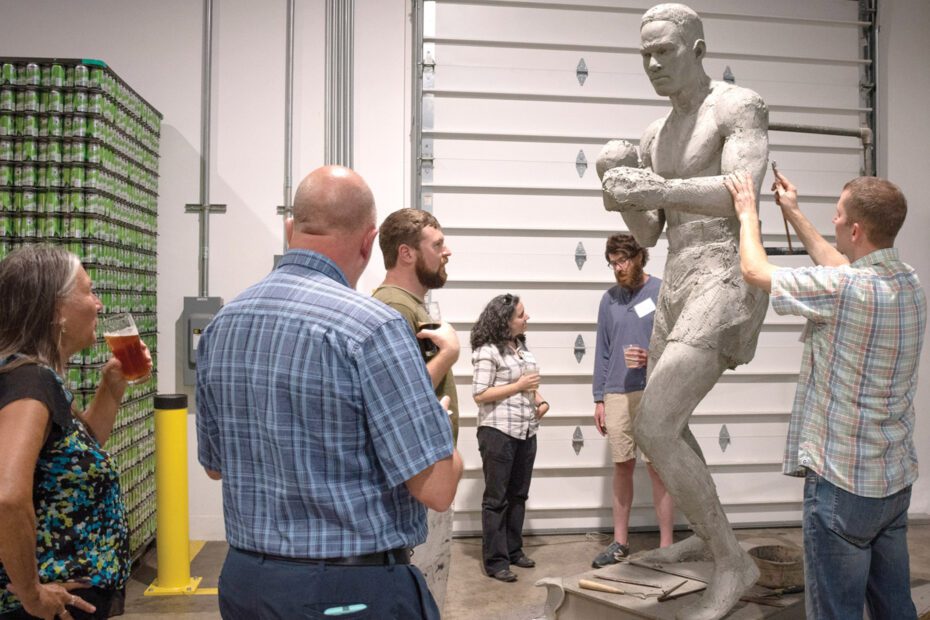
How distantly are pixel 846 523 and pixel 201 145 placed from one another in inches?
184

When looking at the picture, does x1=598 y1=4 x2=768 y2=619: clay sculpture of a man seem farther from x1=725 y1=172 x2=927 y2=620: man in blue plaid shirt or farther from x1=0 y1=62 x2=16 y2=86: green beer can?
x1=0 y1=62 x2=16 y2=86: green beer can

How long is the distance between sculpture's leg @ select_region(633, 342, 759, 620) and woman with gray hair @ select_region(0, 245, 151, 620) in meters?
2.02

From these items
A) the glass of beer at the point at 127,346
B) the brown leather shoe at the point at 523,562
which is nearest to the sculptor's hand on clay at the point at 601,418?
the brown leather shoe at the point at 523,562

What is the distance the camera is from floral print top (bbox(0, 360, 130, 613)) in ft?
6.88

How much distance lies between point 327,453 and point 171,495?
11.2ft

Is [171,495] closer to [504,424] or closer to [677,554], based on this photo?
[504,424]

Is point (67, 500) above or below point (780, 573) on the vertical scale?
above

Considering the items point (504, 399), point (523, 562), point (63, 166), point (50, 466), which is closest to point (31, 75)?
point (63, 166)

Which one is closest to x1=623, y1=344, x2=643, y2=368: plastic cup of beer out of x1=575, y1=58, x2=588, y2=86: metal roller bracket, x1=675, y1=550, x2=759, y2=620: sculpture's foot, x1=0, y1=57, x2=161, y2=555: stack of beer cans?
x1=675, y1=550, x2=759, y2=620: sculpture's foot

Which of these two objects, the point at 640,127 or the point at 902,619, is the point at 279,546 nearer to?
the point at 902,619

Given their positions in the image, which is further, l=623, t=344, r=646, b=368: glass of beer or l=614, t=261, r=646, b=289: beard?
l=614, t=261, r=646, b=289: beard

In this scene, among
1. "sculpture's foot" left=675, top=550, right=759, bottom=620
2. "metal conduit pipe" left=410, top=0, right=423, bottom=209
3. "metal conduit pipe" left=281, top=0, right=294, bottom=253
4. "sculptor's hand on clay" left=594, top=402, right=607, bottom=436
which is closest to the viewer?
"sculpture's foot" left=675, top=550, right=759, bottom=620

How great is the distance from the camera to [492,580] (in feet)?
17.0

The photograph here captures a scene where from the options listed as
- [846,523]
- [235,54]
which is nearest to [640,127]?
[235,54]
